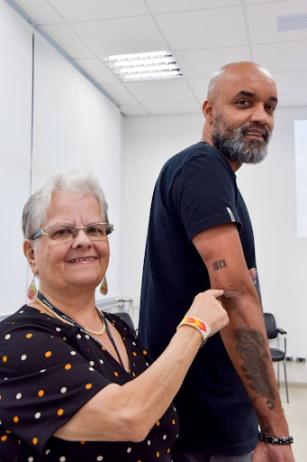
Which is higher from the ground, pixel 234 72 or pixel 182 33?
pixel 182 33

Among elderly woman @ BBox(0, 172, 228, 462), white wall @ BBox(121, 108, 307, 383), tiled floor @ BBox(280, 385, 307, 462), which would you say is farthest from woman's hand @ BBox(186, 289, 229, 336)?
white wall @ BBox(121, 108, 307, 383)

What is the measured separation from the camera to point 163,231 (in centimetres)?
129

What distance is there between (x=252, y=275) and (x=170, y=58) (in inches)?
128

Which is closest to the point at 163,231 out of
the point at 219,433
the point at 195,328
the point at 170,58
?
the point at 195,328

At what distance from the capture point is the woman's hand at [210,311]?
3.29 ft

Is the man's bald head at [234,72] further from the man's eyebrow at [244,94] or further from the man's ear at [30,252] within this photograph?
the man's ear at [30,252]

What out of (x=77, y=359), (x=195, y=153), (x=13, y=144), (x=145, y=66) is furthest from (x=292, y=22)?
(x=77, y=359)

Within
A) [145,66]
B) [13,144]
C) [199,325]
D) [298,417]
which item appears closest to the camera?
[199,325]

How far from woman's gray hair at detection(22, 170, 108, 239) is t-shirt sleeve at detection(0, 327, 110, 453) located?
11.6 inches

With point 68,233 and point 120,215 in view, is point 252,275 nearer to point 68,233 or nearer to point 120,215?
point 68,233

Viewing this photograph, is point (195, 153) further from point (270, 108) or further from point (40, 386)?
point (40, 386)

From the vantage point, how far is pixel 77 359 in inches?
36.4

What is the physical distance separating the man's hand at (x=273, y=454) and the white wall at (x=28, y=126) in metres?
2.23

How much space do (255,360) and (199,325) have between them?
25cm
